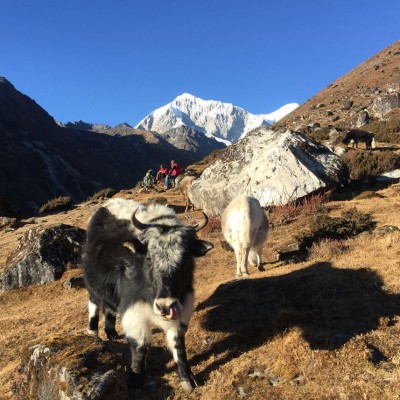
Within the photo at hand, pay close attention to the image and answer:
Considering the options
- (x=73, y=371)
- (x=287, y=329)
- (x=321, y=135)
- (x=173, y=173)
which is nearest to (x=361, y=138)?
A: (x=321, y=135)

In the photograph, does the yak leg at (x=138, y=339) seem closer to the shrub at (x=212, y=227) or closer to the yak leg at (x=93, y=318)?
the yak leg at (x=93, y=318)

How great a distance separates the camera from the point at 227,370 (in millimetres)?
4898

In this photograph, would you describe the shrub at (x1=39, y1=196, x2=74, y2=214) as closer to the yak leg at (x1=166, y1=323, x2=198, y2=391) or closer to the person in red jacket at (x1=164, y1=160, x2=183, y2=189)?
the person in red jacket at (x1=164, y1=160, x2=183, y2=189)

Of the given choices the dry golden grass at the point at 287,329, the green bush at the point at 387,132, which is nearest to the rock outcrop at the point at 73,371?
the dry golden grass at the point at 287,329

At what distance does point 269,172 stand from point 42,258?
8.96 m

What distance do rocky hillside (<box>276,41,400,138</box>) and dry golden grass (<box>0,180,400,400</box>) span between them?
31284 millimetres

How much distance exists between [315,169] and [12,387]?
13.6 m

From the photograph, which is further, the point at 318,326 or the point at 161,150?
the point at 161,150

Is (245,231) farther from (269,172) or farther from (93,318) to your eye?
A: (269,172)

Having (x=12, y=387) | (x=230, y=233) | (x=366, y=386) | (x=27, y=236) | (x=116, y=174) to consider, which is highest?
(x=116, y=174)

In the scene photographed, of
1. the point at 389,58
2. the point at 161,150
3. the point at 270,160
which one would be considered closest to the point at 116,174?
the point at 161,150

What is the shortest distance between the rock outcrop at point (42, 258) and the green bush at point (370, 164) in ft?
42.4

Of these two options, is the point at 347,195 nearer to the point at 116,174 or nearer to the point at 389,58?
the point at 389,58

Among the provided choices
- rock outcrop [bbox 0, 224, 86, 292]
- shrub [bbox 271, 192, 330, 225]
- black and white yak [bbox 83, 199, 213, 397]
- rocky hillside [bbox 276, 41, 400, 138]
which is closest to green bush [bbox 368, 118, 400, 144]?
rocky hillside [bbox 276, 41, 400, 138]
